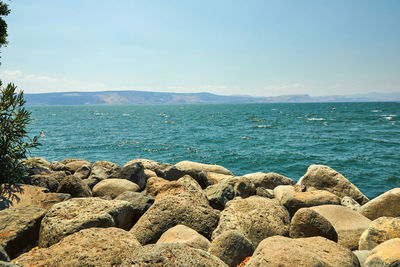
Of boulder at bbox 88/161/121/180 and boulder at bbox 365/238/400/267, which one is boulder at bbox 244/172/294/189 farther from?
boulder at bbox 365/238/400/267

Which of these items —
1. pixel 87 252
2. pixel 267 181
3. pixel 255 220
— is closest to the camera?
pixel 87 252

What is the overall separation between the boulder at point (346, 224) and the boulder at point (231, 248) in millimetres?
3118

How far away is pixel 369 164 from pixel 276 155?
694cm

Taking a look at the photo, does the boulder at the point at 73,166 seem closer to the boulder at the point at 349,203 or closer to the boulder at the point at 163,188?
the boulder at the point at 163,188

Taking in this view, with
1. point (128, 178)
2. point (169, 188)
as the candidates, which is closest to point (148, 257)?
point (169, 188)

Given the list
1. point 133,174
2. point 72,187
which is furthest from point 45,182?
point 133,174

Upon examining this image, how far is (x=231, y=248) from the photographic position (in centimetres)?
493

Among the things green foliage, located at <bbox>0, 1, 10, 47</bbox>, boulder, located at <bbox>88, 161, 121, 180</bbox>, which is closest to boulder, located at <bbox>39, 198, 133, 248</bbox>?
boulder, located at <bbox>88, 161, 121, 180</bbox>

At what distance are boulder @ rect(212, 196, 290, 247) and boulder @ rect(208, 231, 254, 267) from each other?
1.01 metres

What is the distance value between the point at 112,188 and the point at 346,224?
6.79 metres

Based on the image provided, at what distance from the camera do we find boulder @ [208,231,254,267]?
4834mm

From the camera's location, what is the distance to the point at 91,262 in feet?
13.3

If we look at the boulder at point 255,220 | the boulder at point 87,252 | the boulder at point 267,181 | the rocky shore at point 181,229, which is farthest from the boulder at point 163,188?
the boulder at point 267,181

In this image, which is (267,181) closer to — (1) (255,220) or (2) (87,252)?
(1) (255,220)
